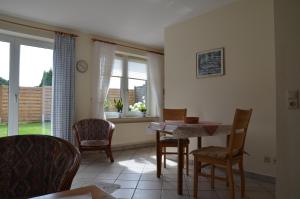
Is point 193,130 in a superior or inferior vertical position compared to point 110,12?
inferior

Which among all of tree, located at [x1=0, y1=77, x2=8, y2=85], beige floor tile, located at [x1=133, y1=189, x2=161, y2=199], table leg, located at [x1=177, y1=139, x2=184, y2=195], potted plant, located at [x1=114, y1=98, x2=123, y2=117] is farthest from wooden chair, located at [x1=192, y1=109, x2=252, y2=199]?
tree, located at [x1=0, y1=77, x2=8, y2=85]

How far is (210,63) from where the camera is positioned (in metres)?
3.65

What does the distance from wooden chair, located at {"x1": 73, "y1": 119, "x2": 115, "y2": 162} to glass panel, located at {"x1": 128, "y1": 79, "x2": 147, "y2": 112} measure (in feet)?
4.14

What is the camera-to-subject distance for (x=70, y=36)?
4.33 meters

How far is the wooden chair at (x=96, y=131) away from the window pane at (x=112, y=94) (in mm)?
764

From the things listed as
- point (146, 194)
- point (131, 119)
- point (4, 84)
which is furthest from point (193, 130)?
point (4, 84)

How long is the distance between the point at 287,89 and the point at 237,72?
197 centimetres

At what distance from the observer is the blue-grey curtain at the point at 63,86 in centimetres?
413

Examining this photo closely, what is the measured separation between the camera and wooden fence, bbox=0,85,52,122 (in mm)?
3857

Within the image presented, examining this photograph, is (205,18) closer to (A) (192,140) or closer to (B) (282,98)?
(A) (192,140)

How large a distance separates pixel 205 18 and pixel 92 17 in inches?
73.9

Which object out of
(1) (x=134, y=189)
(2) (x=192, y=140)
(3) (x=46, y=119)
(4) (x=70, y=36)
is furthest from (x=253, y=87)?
(3) (x=46, y=119)

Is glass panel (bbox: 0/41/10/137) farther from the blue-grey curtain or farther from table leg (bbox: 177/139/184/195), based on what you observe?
table leg (bbox: 177/139/184/195)

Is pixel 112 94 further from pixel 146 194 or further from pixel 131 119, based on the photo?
pixel 146 194
